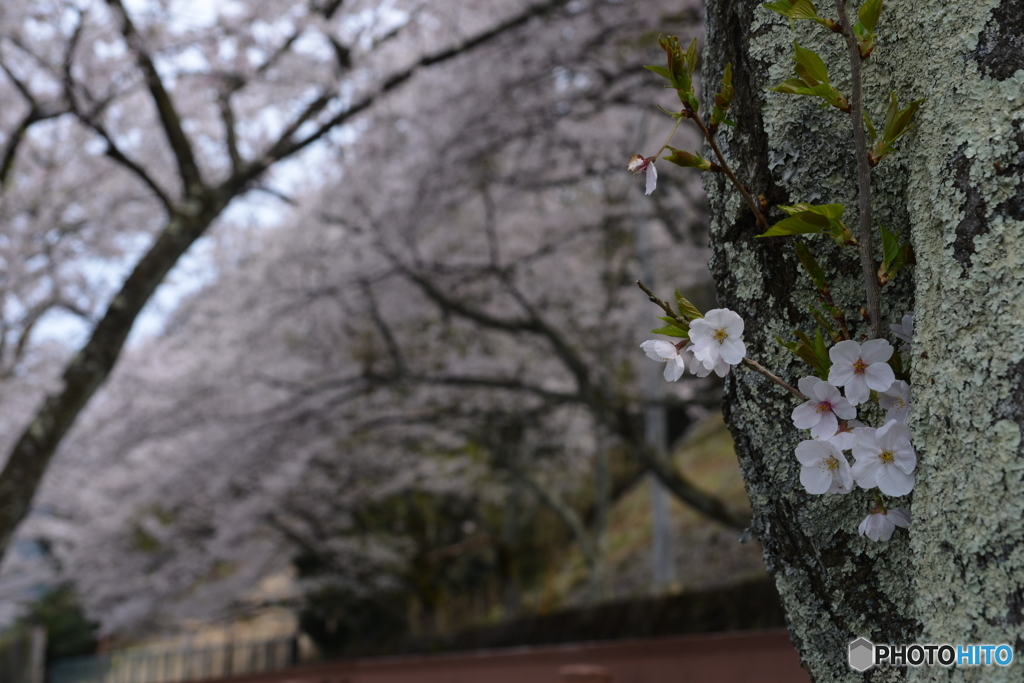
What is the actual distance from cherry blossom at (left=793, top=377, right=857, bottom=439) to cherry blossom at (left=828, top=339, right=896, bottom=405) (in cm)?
2

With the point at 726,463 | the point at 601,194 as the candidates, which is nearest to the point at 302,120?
the point at 601,194

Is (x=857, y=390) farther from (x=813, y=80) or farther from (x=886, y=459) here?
(x=813, y=80)

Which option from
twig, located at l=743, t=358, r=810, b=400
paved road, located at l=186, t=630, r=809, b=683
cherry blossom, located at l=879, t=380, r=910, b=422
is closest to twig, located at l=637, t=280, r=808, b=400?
twig, located at l=743, t=358, r=810, b=400

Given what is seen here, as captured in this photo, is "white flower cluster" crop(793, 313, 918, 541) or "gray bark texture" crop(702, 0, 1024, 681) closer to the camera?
"gray bark texture" crop(702, 0, 1024, 681)

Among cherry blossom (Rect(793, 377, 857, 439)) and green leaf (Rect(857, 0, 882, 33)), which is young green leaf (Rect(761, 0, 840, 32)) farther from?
cherry blossom (Rect(793, 377, 857, 439))

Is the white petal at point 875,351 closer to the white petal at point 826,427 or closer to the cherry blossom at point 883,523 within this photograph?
the white petal at point 826,427

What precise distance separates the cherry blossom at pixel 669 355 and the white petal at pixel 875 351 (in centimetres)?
22

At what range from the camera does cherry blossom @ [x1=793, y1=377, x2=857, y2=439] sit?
104 cm

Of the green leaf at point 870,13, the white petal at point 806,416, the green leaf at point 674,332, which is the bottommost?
the white petal at point 806,416

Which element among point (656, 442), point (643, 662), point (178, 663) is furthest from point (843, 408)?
point (178, 663)

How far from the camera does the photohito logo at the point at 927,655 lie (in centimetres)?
81

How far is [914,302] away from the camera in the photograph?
Result: 1.06 m

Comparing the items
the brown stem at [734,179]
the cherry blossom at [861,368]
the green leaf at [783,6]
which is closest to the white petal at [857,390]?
the cherry blossom at [861,368]

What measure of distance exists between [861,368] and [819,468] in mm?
133
